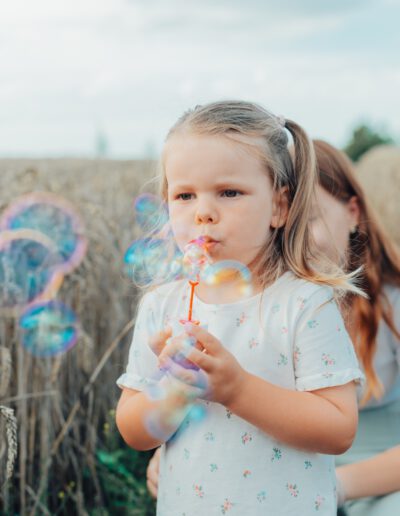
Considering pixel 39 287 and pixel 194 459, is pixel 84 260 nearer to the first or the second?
pixel 39 287

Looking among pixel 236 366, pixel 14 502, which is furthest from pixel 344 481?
pixel 14 502

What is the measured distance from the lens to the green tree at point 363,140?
33.1 meters

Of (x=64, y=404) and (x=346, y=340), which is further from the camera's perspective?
(x=64, y=404)

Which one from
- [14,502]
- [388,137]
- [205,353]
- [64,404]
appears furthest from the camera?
[388,137]

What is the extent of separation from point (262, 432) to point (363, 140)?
3278 centimetres

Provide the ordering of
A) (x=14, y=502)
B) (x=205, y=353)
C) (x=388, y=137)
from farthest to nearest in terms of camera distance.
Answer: (x=388, y=137)
(x=14, y=502)
(x=205, y=353)

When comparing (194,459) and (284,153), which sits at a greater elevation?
(284,153)

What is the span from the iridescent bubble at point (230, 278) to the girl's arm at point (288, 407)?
211mm

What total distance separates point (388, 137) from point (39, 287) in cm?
3253

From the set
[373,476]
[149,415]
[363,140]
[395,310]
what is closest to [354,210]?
[395,310]

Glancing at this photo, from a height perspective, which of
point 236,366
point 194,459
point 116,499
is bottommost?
point 116,499

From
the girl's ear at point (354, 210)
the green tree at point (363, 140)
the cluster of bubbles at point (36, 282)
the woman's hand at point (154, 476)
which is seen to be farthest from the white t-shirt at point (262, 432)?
the green tree at point (363, 140)

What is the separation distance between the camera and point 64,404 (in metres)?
2.72

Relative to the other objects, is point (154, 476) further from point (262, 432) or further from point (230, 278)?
point (230, 278)
